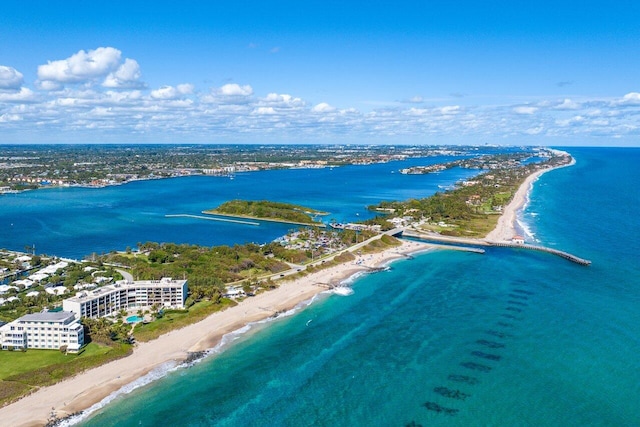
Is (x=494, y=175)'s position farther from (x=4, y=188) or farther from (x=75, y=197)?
(x=4, y=188)

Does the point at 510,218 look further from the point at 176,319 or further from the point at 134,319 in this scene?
the point at 134,319

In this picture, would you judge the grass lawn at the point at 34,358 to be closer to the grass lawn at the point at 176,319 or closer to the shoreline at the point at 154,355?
the shoreline at the point at 154,355

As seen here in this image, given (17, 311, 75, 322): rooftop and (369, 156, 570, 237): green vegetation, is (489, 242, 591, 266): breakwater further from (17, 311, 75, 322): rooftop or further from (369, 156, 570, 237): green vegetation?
(17, 311, 75, 322): rooftop

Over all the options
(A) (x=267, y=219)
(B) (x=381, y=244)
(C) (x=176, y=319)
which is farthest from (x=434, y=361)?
(A) (x=267, y=219)

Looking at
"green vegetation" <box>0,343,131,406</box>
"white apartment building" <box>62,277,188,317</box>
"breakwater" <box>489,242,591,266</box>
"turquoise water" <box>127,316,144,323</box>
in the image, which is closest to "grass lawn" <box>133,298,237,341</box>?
"turquoise water" <box>127,316,144,323</box>

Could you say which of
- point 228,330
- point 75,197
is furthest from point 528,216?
point 75,197
